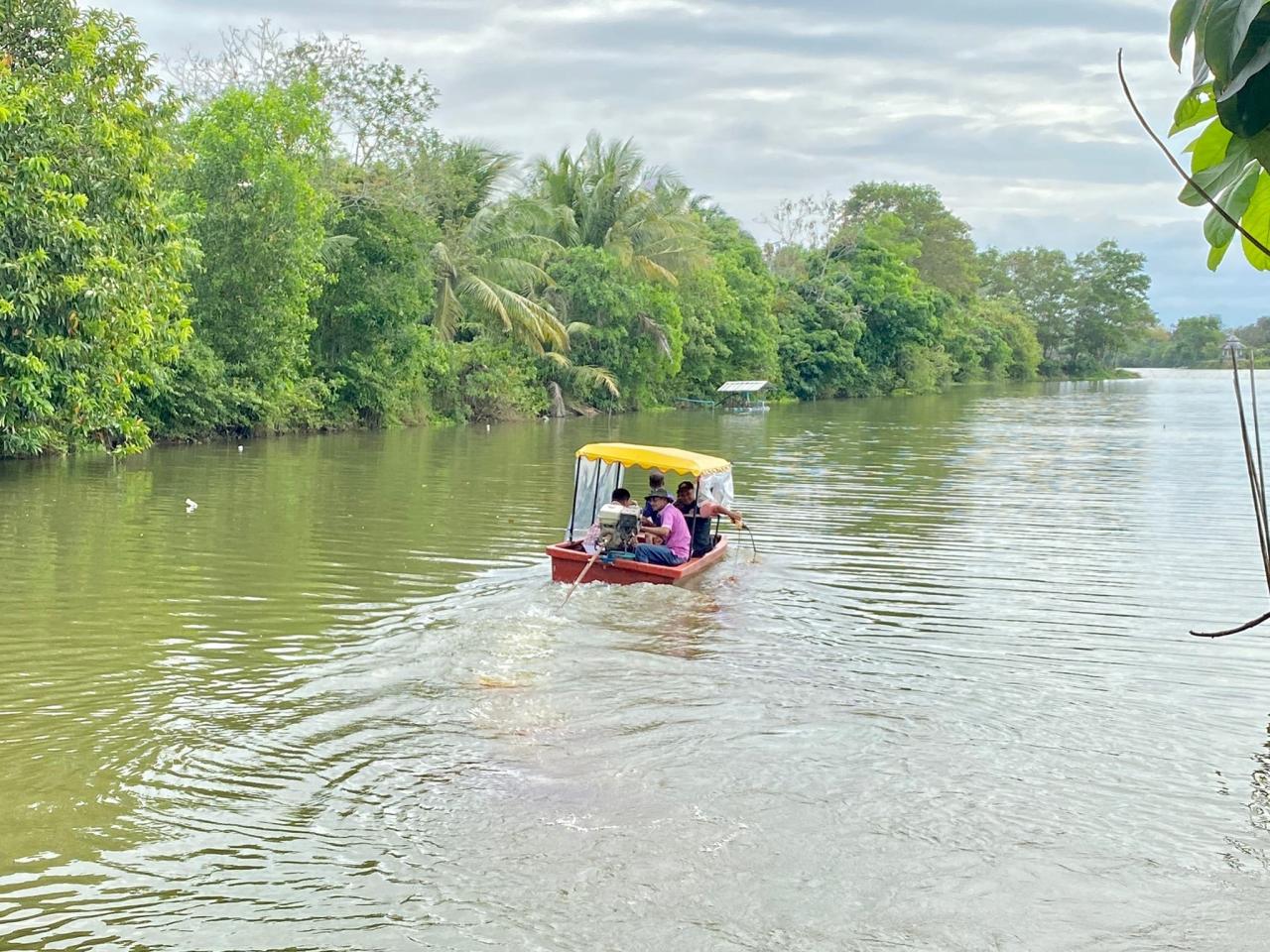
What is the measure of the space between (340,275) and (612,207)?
654 inches

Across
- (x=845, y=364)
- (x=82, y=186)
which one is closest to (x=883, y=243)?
(x=845, y=364)

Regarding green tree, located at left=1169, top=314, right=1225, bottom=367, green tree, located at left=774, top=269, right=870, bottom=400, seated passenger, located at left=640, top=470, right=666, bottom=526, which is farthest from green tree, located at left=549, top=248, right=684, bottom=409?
green tree, located at left=1169, top=314, right=1225, bottom=367

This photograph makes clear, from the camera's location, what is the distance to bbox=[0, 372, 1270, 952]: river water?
5543mm

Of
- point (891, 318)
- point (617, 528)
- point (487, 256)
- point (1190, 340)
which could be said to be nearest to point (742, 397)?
point (891, 318)

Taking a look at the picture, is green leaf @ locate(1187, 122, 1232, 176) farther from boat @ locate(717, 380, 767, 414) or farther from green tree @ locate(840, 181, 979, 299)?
green tree @ locate(840, 181, 979, 299)

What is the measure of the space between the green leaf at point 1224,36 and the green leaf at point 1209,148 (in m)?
0.42

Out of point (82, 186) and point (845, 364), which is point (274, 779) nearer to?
point (82, 186)

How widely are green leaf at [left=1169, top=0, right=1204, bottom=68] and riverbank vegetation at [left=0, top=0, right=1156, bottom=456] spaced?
17.3m

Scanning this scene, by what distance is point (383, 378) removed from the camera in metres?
33.3

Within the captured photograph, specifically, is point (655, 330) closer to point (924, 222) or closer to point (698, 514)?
point (698, 514)

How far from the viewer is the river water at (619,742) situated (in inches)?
218

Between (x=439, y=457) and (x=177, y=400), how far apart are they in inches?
234

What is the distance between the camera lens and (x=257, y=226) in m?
27.3

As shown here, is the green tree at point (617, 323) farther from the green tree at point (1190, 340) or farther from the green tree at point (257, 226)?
the green tree at point (1190, 340)
